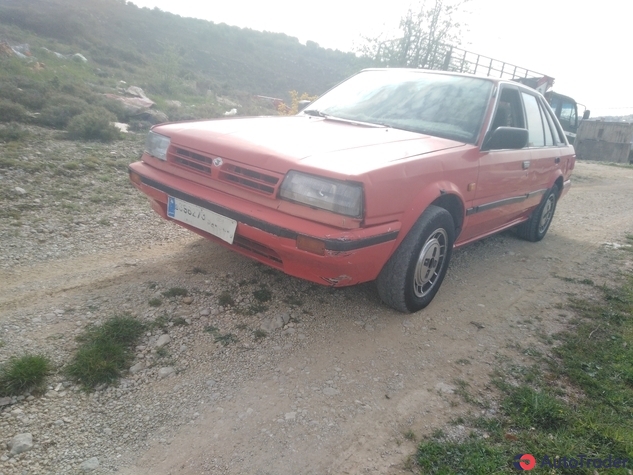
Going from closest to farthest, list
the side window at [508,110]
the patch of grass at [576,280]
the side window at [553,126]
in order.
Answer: the side window at [508,110], the patch of grass at [576,280], the side window at [553,126]

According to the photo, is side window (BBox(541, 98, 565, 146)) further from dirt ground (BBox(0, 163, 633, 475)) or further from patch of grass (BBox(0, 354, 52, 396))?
patch of grass (BBox(0, 354, 52, 396))

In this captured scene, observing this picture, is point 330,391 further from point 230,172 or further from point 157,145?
point 157,145

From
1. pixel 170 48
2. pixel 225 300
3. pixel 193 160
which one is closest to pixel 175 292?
pixel 225 300

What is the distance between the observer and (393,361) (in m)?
2.61

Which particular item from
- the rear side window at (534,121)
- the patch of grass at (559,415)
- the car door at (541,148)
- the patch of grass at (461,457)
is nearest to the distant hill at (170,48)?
the car door at (541,148)

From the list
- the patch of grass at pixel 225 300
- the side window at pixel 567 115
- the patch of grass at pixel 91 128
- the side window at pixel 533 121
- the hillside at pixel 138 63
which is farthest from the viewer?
the side window at pixel 567 115

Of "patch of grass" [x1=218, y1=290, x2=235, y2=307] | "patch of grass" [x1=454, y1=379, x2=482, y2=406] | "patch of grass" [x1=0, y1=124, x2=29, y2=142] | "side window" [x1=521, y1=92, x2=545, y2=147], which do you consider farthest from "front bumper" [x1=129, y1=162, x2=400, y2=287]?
"patch of grass" [x1=0, y1=124, x2=29, y2=142]

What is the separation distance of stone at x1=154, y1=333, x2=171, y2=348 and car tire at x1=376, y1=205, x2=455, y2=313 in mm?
1332

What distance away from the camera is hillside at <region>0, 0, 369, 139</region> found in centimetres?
883

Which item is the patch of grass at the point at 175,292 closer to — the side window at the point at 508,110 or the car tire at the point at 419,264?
the car tire at the point at 419,264

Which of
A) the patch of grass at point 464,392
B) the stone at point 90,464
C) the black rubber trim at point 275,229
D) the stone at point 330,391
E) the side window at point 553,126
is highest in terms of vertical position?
the side window at point 553,126

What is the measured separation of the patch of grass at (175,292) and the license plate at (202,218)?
460 mm

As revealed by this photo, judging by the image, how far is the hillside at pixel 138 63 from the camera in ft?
29.0

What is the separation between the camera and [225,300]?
9.67 feet
